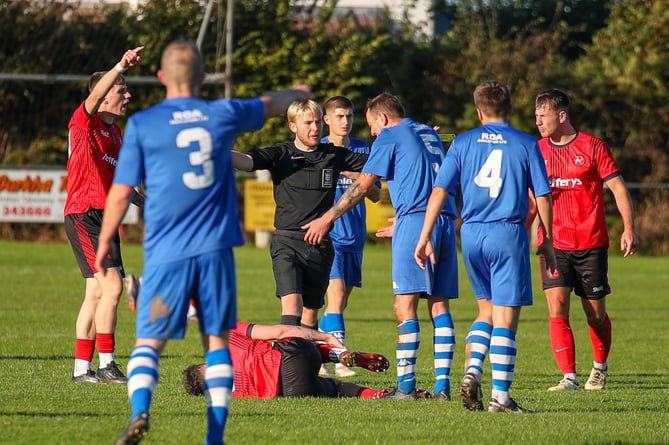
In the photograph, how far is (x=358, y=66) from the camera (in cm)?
3180

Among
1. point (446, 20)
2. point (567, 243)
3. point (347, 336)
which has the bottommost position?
point (347, 336)

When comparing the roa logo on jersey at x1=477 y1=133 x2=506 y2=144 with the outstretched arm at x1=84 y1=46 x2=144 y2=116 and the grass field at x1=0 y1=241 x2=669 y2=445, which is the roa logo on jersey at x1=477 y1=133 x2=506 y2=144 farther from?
the outstretched arm at x1=84 y1=46 x2=144 y2=116

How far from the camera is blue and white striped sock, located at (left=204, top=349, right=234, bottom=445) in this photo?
5723mm

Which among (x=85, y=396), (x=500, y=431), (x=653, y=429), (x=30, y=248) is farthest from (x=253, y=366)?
(x=30, y=248)

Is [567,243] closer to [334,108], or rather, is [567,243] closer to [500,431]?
[334,108]

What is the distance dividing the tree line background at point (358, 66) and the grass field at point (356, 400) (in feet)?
36.5

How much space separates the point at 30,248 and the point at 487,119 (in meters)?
19.6

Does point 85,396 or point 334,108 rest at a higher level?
point 334,108

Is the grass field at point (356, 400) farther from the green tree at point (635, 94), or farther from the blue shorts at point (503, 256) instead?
the green tree at point (635, 94)

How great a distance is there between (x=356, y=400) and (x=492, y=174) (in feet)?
6.14

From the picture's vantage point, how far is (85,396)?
26.3ft

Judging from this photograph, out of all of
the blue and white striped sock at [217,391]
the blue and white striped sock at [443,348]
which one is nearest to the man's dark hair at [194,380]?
the blue and white striped sock at [443,348]

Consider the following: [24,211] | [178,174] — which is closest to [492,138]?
[178,174]

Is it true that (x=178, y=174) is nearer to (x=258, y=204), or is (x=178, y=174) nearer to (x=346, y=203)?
(x=346, y=203)
